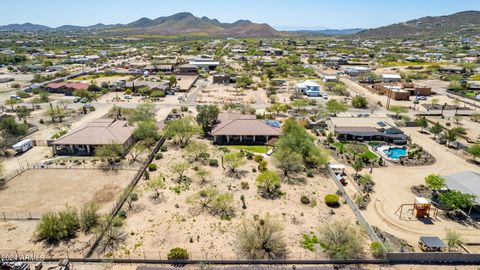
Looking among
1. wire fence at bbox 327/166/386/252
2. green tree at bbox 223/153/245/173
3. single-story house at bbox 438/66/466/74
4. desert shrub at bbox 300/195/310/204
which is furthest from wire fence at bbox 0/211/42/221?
single-story house at bbox 438/66/466/74

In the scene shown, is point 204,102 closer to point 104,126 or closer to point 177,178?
point 104,126

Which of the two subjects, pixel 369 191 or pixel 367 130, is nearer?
pixel 369 191

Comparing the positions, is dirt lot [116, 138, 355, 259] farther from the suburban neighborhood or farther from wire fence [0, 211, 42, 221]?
wire fence [0, 211, 42, 221]

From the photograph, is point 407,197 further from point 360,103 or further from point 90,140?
point 90,140

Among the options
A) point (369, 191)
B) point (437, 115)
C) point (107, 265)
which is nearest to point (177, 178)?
point (107, 265)

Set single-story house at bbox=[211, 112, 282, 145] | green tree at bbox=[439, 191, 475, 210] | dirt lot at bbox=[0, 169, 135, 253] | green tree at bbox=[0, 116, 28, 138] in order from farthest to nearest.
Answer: green tree at bbox=[0, 116, 28, 138] → single-story house at bbox=[211, 112, 282, 145] → green tree at bbox=[439, 191, 475, 210] → dirt lot at bbox=[0, 169, 135, 253]

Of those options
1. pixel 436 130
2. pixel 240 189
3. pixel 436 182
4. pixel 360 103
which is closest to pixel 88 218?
pixel 240 189
